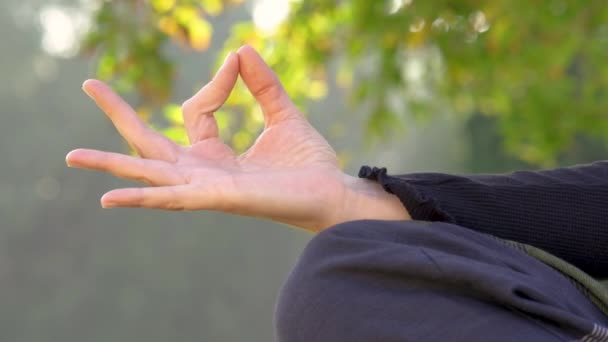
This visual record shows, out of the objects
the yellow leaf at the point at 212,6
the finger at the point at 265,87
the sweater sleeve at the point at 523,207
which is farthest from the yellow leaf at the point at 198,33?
the sweater sleeve at the point at 523,207

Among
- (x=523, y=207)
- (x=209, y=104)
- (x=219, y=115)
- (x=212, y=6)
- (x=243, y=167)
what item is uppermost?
(x=212, y=6)

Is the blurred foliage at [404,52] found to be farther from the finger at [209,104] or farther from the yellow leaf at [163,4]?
the finger at [209,104]

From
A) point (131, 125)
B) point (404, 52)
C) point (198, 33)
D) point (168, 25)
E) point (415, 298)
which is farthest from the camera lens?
point (404, 52)

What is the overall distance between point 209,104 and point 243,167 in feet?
0.44

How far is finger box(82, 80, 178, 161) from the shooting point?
1.38 meters

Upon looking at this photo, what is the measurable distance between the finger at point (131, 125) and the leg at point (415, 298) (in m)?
0.29

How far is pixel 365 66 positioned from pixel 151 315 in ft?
69.2

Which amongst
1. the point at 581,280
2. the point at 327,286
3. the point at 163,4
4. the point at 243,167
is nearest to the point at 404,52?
the point at 163,4

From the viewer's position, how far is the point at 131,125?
Answer: 54.8 inches

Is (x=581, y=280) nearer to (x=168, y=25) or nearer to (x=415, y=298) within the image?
(x=415, y=298)

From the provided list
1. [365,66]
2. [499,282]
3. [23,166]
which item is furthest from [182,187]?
[23,166]

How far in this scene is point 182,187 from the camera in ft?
4.31

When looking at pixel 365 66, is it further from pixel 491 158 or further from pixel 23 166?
pixel 23 166

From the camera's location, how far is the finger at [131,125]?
54.2 inches
